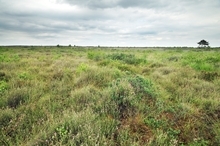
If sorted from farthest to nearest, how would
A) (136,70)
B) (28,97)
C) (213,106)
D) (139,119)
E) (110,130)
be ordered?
1. (136,70)
2. (28,97)
3. (213,106)
4. (139,119)
5. (110,130)

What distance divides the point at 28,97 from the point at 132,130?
11.2 feet

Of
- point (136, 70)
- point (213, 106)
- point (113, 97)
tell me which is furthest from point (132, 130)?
point (136, 70)

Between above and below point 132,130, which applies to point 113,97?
above

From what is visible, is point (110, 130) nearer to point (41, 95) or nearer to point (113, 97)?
point (113, 97)

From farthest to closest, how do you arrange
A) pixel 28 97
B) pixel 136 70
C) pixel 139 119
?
pixel 136 70 < pixel 28 97 < pixel 139 119

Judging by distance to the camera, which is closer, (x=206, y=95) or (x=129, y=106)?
(x=129, y=106)

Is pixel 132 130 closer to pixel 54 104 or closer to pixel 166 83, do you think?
pixel 54 104

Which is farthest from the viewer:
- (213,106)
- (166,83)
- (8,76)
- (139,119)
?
(8,76)

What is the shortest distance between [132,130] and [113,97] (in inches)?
48.7

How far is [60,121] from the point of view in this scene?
338cm

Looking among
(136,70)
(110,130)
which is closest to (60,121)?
(110,130)

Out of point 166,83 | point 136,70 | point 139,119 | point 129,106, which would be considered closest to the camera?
point 139,119

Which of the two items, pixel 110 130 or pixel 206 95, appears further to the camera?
pixel 206 95

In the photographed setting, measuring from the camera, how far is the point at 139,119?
3.84 meters
